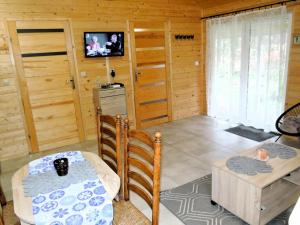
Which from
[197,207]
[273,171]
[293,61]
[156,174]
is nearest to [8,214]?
[156,174]

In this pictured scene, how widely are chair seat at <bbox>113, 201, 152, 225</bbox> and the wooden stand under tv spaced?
2.78 ft

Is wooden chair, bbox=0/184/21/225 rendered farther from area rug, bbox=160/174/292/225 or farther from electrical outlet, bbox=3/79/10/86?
electrical outlet, bbox=3/79/10/86

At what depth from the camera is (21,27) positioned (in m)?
3.41

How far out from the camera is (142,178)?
5.13 feet

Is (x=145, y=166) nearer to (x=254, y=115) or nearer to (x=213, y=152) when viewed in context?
(x=213, y=152)

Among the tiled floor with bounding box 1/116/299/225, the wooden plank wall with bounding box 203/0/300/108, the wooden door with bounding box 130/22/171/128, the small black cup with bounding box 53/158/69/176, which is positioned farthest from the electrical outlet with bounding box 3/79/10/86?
the wooden plank wall with bounding box 203/0/300/108

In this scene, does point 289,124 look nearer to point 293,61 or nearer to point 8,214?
point 293,61

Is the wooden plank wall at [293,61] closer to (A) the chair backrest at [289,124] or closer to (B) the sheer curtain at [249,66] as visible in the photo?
(B) the sheer curtain at [249,66]

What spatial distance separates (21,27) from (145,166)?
2.99m

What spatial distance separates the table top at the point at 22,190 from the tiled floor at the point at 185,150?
88 centimetres

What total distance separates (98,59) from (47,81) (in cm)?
87

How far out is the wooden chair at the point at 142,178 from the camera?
1375 millimetres

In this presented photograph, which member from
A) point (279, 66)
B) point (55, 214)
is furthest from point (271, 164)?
point (279, 66)

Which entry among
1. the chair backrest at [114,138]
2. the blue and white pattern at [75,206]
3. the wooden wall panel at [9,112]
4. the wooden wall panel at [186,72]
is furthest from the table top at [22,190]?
the wooden wall panel at [186,72]
